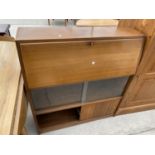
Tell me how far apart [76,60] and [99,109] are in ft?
2.39

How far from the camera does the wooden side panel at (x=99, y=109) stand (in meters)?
1.44

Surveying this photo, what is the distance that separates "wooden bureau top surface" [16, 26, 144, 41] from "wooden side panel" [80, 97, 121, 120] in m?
0.68

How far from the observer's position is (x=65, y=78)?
104 centimetres

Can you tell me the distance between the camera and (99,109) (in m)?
1.51

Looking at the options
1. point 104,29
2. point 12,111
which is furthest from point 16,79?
point 104,29

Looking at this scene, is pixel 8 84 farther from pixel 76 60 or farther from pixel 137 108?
pixel 137 108

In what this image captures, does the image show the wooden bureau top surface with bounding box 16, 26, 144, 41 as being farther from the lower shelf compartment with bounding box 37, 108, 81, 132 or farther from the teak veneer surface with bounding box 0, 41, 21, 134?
the lower shelf compartment with bounding box 37, 108, 81, 132

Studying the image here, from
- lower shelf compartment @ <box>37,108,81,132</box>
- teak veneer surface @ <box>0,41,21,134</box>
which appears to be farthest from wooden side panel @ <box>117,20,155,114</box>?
teak veneer surface @ <box>0,41,21,134</box>

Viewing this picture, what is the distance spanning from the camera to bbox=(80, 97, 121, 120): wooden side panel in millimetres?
1438

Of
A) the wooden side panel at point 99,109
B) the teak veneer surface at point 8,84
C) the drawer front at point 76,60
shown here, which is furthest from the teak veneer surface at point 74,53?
the wooden side panel at point 99,109

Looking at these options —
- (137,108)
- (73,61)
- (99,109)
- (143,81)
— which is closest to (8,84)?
(73,61)
